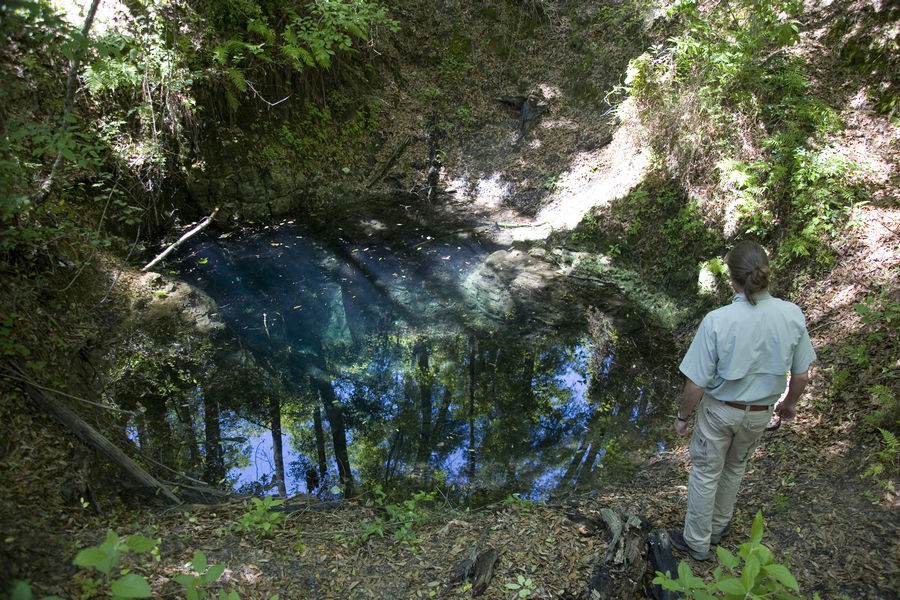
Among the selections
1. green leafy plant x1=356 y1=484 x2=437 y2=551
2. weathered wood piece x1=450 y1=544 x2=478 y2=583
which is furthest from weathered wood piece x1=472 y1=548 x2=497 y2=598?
green leafy plant x1=356 y1=484 x2=437 y2=551

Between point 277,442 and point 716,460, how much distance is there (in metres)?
4.12

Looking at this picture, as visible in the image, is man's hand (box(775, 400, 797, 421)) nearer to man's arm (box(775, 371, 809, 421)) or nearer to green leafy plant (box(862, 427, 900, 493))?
→ man's arm (box(775, 371, 809, 421))

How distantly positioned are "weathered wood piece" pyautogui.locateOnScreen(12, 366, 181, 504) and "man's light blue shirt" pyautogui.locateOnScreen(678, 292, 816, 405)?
3.94 metres

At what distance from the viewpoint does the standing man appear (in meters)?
2.87

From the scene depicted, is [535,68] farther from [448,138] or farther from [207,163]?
[207,163]

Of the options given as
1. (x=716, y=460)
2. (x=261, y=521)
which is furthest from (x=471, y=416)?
(x=716, y=460)

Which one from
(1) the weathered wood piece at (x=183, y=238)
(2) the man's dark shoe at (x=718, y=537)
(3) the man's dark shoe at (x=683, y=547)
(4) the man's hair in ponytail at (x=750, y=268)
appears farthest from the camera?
(1) the weathered wood piece at (x=183, y=238)

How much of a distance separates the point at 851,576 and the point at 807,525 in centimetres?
52

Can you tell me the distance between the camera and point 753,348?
9.38ft

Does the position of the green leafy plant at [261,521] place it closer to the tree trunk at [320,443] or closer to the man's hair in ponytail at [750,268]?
the tree trunk at [320,443]

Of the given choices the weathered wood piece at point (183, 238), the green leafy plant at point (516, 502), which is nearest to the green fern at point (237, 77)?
the weathered wood piece at point (183, 238)

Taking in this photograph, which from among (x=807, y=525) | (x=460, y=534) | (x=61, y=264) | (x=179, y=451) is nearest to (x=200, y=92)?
(x=61, y=264)

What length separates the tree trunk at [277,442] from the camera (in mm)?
4852

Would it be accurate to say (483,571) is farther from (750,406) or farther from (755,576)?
(750,406)
